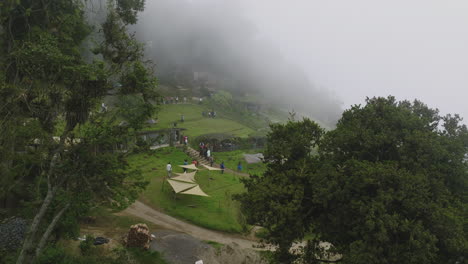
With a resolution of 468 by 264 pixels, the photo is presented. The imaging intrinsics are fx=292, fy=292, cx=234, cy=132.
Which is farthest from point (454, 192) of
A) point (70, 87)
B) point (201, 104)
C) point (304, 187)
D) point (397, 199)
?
point (201, 104)

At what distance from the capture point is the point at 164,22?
301 ft

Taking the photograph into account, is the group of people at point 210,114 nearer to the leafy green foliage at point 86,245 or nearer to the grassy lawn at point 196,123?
the grassy lawn at point 196,123

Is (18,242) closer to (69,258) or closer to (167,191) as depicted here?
(69,258)

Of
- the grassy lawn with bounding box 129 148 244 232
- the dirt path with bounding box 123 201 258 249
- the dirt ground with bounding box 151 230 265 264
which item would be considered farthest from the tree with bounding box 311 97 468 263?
the grassy lawn with bounding box 129 148 244 232

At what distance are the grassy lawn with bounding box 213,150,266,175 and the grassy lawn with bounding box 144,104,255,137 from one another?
689cm

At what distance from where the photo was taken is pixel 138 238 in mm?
17016

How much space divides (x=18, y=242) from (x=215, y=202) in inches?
558

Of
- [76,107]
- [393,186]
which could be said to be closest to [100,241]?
[76,107]

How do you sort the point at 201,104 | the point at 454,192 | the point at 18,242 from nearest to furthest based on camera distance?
the point at 454,192
the point at 18,242
the point at 201,104

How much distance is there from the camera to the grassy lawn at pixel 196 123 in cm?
5053

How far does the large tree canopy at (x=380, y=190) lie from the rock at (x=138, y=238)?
7345 millimetres

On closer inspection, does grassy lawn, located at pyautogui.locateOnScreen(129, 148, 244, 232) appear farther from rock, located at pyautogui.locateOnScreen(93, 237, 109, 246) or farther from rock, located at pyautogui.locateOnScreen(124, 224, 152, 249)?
rock, located at pyautogui.locateOnScreen(93, 237, 109, 246)

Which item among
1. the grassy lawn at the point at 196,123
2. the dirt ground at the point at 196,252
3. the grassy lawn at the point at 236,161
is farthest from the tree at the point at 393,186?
the grassy lawn at the point at 196,123

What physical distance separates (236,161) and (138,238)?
23.1 metres
